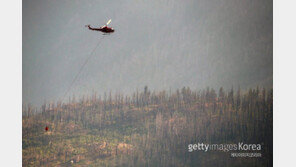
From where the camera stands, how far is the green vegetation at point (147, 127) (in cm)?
1084

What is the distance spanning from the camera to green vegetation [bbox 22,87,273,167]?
10.8m

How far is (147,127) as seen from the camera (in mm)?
11352

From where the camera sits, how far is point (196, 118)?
11.1m

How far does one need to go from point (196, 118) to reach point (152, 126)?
1415 millimetres

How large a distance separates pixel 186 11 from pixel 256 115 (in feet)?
12.8

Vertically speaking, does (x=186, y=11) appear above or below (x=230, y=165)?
above

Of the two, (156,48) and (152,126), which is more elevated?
(156,48)

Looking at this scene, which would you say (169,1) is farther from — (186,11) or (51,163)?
(51,163)

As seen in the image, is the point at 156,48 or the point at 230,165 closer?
the point at 230,165

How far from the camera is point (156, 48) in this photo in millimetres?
11422

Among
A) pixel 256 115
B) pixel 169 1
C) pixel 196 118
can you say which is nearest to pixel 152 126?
pixel 196 118

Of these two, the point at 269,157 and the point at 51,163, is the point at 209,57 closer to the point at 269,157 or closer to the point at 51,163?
the point at 269,157

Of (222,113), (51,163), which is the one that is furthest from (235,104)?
(51,163)

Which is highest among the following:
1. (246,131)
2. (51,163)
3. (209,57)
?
(209,57)
